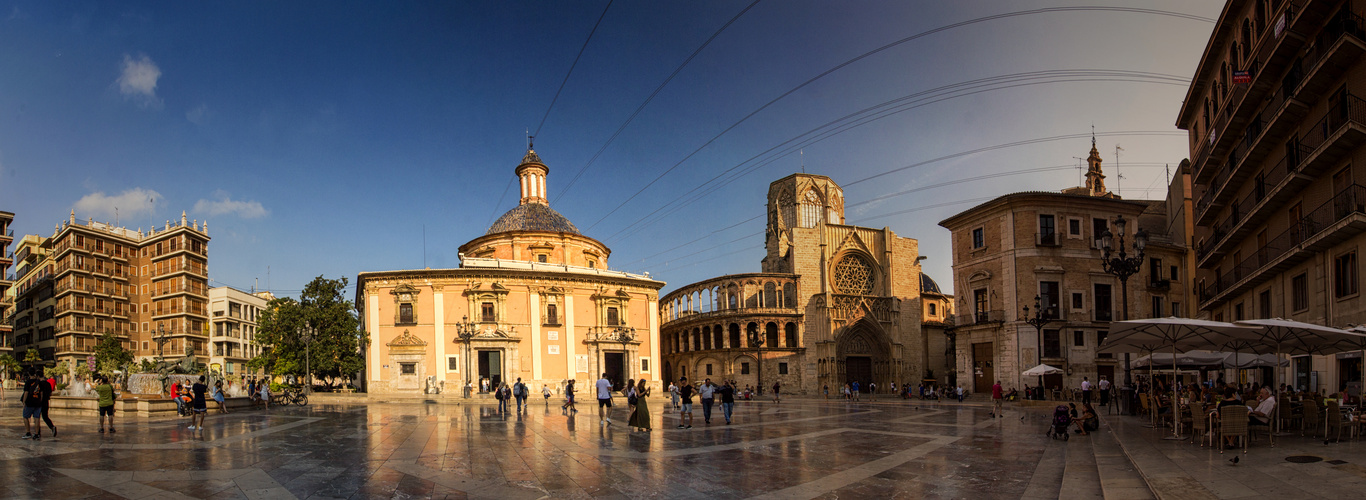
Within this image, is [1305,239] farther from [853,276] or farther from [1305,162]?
[853,276]

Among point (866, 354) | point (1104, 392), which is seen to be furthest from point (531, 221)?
point (1104, 392)

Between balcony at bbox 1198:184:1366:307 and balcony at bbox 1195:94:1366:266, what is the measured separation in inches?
36.3

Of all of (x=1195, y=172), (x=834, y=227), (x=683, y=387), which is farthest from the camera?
(x=834, y=227)

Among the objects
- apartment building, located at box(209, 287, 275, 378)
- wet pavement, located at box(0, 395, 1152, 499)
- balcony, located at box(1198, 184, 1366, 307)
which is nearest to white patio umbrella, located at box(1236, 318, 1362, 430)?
wet pavement, located at box(0, 395, 1152, 499)

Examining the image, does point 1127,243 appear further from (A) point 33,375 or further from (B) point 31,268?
(B) point 31,268

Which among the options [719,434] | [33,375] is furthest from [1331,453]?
[33,375]

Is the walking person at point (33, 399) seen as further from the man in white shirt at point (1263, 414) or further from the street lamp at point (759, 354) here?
the street lamp at point (759, 354)

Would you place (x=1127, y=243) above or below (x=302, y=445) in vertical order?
above

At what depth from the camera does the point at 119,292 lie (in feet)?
246

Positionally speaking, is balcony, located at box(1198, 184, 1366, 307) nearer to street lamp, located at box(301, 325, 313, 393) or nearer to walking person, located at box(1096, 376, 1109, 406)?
walking person, located at box(1096, 376, 1109, 406)

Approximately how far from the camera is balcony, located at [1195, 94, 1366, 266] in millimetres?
17750

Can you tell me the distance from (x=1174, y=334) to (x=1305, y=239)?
1143cm

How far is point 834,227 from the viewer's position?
55.3 meters

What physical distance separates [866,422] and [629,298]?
24.9 m
